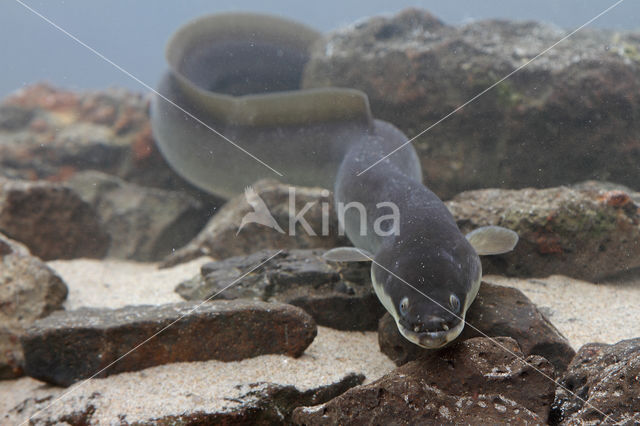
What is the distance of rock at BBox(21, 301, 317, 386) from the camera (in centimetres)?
212

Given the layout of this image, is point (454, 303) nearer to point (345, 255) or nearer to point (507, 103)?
point (345, 255)

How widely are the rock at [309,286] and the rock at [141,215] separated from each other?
2.73m

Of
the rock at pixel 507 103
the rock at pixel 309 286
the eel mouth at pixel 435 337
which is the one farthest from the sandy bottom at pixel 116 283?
the rock at pixel 507 103

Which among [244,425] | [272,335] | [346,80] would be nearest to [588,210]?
[272,335]

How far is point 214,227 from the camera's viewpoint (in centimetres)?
431

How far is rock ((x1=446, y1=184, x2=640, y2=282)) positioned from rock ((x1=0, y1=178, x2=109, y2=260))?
166 inches

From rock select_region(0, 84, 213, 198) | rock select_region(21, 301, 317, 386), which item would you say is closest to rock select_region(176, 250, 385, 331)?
rock select_region(21, 301, 317, 386)

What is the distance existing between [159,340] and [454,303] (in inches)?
60.2

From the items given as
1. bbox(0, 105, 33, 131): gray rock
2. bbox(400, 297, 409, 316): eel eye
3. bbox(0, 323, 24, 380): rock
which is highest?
bbox(400, 297, 409, 316): eel eye

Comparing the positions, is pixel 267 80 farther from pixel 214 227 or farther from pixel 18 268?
pixel 18 268

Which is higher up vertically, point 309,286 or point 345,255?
point 345,255

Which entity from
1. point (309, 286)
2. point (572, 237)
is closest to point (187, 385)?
point (309, 286)

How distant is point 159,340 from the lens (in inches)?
83.4

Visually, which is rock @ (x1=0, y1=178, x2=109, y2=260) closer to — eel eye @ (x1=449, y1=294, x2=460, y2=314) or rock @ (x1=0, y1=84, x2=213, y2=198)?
rock @ (x1=0, y1=84, x2=213, y2=198)
